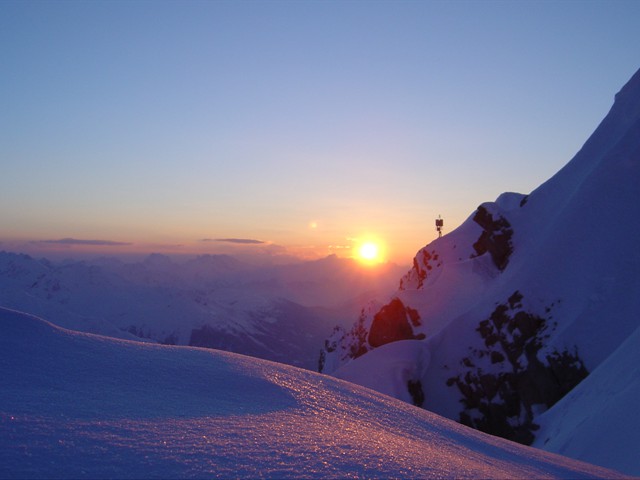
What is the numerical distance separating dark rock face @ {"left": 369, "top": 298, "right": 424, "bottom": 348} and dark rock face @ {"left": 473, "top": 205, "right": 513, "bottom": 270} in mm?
9569

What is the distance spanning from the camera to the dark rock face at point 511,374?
31.0 metres

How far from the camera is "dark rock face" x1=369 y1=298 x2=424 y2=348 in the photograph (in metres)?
47.5

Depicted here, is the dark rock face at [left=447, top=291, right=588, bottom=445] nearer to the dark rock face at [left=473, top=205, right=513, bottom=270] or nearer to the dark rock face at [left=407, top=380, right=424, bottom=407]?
the dark rock face at [left=407, top=380, right=424, bottom=407]

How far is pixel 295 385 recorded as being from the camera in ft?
26.0

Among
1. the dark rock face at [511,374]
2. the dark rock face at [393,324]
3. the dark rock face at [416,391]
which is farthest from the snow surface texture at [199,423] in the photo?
the dark rock face at [393,324]

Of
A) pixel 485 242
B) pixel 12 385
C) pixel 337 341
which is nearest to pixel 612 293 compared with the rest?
pixel 485 242

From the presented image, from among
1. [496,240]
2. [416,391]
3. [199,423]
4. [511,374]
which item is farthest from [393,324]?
[199,423]

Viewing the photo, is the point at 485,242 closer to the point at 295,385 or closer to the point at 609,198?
the point at 609,198

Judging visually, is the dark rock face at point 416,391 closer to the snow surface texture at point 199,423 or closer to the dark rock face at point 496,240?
the dark rock face at point 496,240

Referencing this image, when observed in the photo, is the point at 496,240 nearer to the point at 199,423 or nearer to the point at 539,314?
the point at 539,314

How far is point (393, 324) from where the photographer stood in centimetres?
4909

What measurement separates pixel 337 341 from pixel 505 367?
101 ft

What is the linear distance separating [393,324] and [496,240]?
514 inches

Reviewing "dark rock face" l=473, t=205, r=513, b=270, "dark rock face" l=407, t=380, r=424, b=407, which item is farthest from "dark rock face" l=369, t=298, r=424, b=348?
"dark rock face" l=473, t=205, r=513, b=270
